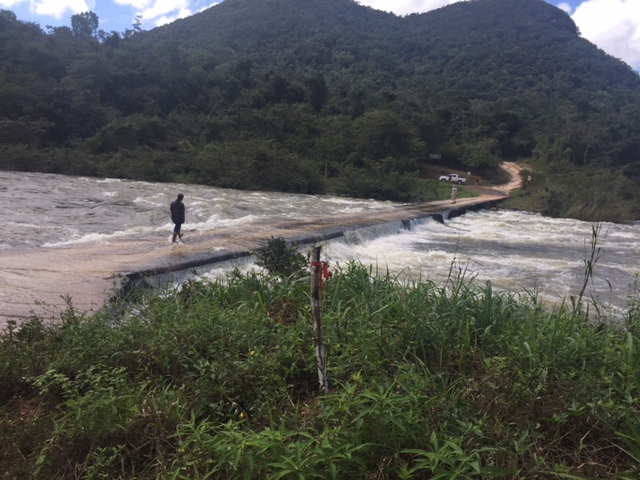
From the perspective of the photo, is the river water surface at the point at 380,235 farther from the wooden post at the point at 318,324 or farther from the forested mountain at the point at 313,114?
the forested mountain at the point at 313,114

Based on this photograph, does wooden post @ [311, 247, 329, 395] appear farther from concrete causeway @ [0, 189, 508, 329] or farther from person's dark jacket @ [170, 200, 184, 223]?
person's dark jacket @ [170, 200, 184, 223]

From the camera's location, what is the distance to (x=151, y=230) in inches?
437

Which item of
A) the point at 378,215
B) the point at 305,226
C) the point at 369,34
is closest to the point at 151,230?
the point at 305,226

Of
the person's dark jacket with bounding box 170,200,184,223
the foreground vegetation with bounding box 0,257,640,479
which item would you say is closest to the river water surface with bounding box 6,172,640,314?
the person's dark jacket with bounding box 170,200,184,223

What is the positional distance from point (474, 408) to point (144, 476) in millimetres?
1612

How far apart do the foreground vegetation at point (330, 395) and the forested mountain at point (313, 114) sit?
239 centimetres

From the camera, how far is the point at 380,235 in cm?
1394

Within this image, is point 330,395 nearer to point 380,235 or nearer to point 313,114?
point 380,235

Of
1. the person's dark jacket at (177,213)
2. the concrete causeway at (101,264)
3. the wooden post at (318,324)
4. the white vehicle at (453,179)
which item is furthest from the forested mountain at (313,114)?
the person's dark jacket at (177,213)

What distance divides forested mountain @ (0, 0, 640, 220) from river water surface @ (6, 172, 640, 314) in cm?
502

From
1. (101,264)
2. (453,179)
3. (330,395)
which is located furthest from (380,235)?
(453,179)

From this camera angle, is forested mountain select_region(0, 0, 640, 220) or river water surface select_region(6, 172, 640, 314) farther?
forested mountain select_region(0, 0, 640, 220)

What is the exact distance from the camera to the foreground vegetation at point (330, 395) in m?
2.10

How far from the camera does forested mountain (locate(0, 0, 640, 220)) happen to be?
87.7ft
